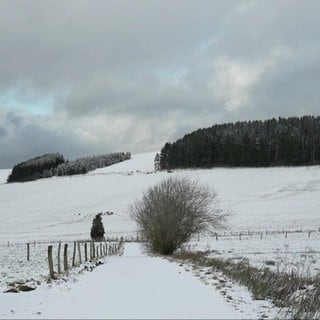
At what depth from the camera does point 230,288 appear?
14.4 metres

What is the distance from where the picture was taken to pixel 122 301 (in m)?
12.0

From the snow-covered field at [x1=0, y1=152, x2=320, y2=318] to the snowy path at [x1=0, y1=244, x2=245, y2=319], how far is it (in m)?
31.3

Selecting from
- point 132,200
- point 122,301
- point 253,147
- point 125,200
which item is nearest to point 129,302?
point 122,301

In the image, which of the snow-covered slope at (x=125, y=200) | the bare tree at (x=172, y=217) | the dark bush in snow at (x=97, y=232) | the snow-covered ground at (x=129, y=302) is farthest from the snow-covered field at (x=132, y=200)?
the snow-covered ground at (x=129, y=302)

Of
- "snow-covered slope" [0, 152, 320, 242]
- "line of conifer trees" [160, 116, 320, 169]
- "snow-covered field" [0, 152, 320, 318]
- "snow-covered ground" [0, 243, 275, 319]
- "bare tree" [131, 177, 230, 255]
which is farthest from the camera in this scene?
"line of conifer trees" [160, 116, 320, 169]

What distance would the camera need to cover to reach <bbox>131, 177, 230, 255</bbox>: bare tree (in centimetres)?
4444

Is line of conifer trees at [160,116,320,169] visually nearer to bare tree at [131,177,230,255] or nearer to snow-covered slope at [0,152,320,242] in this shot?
snow-covered slope at [0,152,320,242]

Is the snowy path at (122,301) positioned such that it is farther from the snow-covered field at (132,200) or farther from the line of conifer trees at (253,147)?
the line of conifer trees at (253,147)

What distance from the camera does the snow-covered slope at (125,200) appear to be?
262 ft

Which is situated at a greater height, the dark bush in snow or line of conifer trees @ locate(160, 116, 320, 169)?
line of conifer trees @ locate(160, 116, 320, 169)

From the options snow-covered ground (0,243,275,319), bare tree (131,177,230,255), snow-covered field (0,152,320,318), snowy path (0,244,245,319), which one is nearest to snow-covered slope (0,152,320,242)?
snow-covered field (0,152,320,318)

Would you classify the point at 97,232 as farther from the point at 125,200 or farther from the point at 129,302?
the point at 129,302

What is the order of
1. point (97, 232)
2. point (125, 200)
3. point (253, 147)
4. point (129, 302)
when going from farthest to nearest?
point (253, 147)
point (125, 200)
point (97, 232)
point (129, 302)

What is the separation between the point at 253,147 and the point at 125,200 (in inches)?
1695
